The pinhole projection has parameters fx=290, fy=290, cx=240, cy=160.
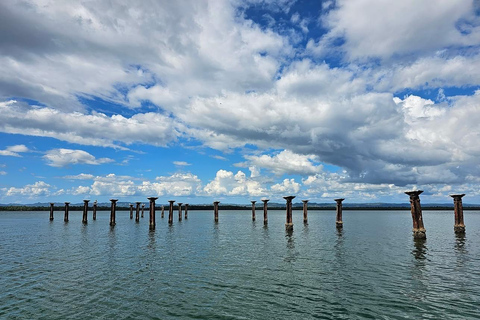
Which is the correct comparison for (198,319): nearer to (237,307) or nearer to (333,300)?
(237,307)

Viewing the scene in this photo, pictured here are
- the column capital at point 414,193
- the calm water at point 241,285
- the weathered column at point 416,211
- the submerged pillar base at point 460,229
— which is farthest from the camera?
the submerged pillar base at point 460,229

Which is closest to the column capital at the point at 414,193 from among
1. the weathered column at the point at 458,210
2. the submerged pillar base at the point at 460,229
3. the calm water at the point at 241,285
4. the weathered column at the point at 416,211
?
the weathered column at the point at 416,211

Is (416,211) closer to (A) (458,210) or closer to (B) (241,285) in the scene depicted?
(A) (458,210)

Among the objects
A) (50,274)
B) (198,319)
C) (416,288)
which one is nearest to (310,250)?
(416,288)

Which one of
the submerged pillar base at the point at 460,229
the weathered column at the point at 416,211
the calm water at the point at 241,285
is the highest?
the weathered column at the point at 416,211

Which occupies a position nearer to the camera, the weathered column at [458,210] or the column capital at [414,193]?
the column capital at [414,193]

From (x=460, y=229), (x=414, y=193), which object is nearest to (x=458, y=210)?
(x=460, y=229)

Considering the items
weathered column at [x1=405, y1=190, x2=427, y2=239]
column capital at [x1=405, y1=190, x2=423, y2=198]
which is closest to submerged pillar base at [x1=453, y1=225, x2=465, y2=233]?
weathered column at [x1=405, y1=190, x2=427, y2=239]

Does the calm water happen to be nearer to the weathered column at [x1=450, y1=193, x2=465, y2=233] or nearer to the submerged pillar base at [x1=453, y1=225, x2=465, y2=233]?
the weathered column at [x1=450, y1=193, x2=465, y2=233]

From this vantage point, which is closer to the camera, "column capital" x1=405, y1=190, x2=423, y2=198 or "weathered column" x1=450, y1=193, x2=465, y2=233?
"column capital" x1=405, y1=190, x2=423, y2=198

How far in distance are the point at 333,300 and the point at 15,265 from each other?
18501 mm

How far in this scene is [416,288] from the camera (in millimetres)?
12586

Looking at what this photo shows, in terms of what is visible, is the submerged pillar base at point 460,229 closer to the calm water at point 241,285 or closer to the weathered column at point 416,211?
the weathered column at point 416,211

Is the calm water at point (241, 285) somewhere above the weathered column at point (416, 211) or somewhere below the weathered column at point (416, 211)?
below
